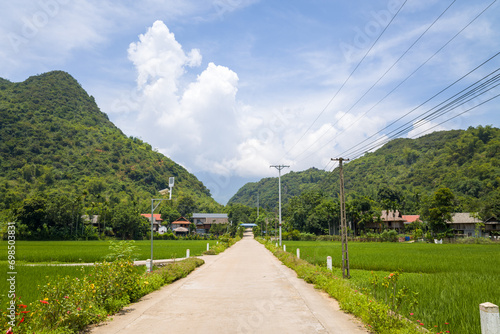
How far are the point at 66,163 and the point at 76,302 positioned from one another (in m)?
113

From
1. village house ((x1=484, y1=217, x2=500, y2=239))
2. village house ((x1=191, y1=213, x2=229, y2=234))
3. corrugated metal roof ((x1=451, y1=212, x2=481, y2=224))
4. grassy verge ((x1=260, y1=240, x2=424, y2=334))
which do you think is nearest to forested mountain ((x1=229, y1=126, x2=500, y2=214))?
corrugated metal roof ((x1=451, y1=212, x2=481, y2=224))

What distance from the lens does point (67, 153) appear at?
11019cm

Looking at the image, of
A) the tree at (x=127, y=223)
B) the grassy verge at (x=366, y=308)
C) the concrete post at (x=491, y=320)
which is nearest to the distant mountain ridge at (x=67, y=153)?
the tree at (x=127, y=223)

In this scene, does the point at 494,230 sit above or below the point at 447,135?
below

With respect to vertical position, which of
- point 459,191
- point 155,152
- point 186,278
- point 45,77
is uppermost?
point 45,77

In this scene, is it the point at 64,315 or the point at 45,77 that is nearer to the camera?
the point at 64,315

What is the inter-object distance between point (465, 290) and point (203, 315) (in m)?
8.71

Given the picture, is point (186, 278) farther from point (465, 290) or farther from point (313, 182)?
point (313, 182)

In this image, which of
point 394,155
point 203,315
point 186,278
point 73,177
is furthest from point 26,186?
point 394,155

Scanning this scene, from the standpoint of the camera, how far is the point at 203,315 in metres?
8.23

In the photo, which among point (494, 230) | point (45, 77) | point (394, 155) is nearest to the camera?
point (494, 230)

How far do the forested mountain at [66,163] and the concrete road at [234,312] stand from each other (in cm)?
5790

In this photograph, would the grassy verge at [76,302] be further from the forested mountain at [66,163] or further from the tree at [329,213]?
the tree at [329,213]

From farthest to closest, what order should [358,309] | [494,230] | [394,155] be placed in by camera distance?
[394,155] → [494,230] → [358,309]
